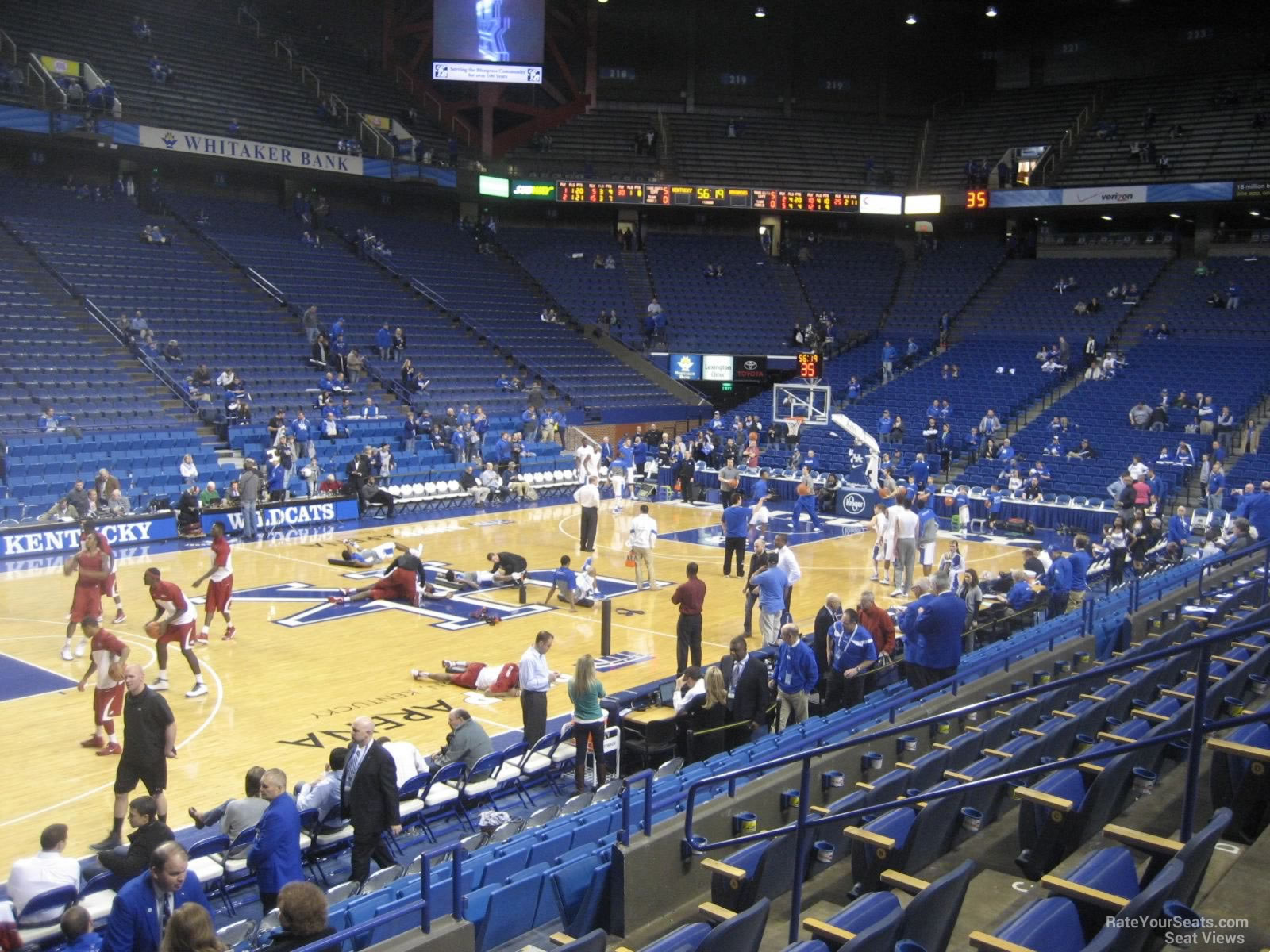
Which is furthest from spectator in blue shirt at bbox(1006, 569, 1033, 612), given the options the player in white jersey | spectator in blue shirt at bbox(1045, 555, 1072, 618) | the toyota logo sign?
the toyota logo sign

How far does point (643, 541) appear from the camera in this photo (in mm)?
19297

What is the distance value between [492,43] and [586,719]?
1427 inches

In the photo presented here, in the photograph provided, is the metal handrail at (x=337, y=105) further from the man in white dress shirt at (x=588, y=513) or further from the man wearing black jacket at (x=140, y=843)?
the man wearing black jacket at (x=140, y=843)

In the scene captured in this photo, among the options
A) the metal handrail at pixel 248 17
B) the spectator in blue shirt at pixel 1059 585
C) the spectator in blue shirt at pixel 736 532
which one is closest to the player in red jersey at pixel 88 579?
the spectator in blue shirt at pixel 736 532

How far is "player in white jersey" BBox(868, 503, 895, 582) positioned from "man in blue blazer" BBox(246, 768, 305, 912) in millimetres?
13745

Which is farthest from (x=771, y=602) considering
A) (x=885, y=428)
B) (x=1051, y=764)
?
(x=885, y=428)

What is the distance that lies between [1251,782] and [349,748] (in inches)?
238

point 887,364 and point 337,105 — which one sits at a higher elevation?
point 337,105

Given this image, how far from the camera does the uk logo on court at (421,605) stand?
56.8 ft

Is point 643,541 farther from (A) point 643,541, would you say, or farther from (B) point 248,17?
(B) point 248,17

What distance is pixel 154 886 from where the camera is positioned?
→ 6254 mm

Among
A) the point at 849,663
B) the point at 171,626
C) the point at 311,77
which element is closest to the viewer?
the point at 849,663

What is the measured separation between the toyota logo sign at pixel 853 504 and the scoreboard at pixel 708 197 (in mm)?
17595

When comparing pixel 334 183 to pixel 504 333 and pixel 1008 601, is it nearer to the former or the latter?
pixel 504 333
